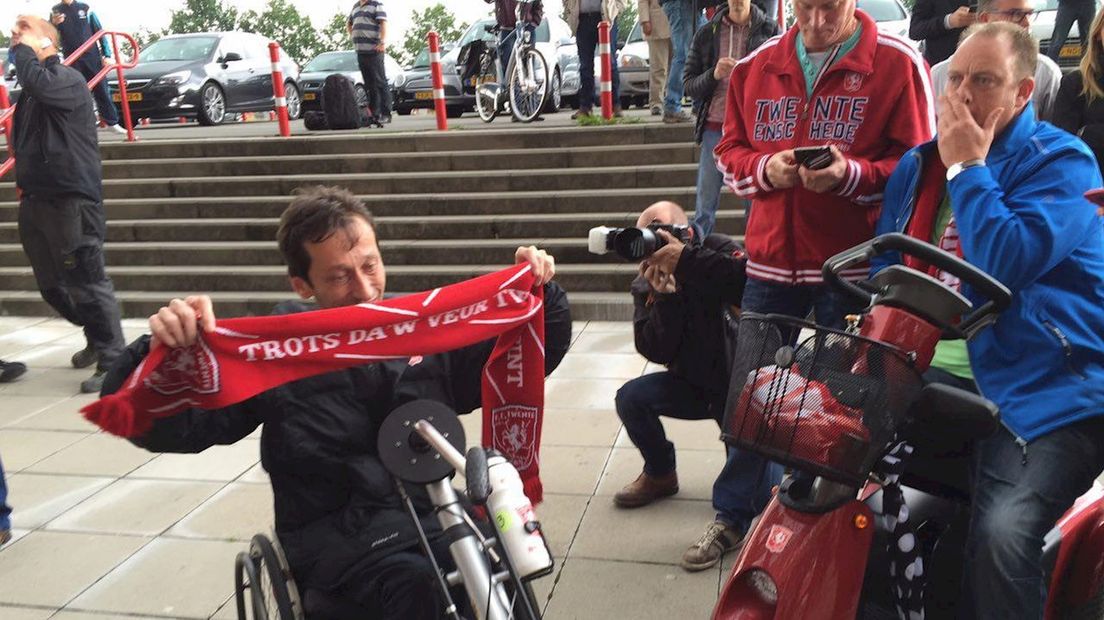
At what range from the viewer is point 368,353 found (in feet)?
6.86

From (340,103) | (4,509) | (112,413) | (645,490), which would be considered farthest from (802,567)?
(340,103)

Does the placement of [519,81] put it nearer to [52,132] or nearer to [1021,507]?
[52,132]

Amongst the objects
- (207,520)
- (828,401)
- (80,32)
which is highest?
(80,32)

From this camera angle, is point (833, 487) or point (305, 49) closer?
point (833, 487)

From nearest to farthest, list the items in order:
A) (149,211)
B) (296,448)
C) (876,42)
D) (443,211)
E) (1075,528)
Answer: (296,448), (1075,528), (876,42), (443,211), (149,211)

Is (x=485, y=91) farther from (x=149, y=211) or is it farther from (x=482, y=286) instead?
(x=482, y=286)

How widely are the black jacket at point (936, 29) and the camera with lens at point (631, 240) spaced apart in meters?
3.83

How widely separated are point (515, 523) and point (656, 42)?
8.82 m

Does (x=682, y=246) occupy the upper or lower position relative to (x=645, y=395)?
upper

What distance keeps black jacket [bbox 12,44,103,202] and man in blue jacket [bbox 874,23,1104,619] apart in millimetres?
5094

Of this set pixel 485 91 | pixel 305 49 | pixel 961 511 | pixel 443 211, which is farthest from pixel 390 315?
pixel 305 49

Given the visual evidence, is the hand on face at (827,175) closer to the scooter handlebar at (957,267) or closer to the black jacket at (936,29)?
the scooter handlebar at (957,267)

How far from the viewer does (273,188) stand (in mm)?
9125

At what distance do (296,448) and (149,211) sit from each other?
7832 millimetres
